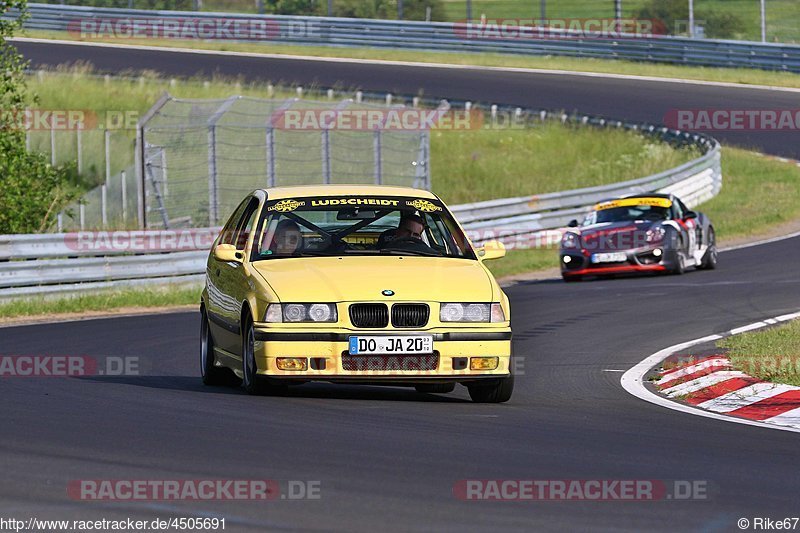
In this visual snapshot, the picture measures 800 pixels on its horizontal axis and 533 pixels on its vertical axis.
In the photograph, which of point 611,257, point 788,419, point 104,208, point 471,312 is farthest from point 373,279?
point 104,208

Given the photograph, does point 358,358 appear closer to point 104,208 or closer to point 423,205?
point 423,205

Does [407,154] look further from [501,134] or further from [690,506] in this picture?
[690,506]

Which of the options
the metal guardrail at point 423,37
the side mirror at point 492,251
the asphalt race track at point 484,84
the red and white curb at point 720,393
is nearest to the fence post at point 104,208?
the red and white curb at point 720,393

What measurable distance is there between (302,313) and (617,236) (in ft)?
43.1

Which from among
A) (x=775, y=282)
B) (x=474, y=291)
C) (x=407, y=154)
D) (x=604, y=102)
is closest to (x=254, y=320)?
(x=474, y=291)

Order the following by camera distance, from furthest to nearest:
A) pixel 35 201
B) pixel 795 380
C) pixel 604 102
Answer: pixel 604 102
pixel 35 201
pixel 795 380

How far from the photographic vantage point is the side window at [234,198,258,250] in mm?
10969

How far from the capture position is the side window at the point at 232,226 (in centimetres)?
1145

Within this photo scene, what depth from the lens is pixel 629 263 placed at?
22000 millimetres

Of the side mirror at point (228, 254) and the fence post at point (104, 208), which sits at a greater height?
the side mirror at point (228, 254)

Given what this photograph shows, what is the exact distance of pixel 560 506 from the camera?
6.19 meters

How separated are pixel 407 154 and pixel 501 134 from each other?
10101 millimetres

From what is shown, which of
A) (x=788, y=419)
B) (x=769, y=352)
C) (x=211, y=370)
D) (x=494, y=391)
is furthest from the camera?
(x=769, y=352)

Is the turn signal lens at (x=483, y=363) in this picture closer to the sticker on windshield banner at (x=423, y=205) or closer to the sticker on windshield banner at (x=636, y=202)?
the sticker on windshield banner at (x=423, y=205)
